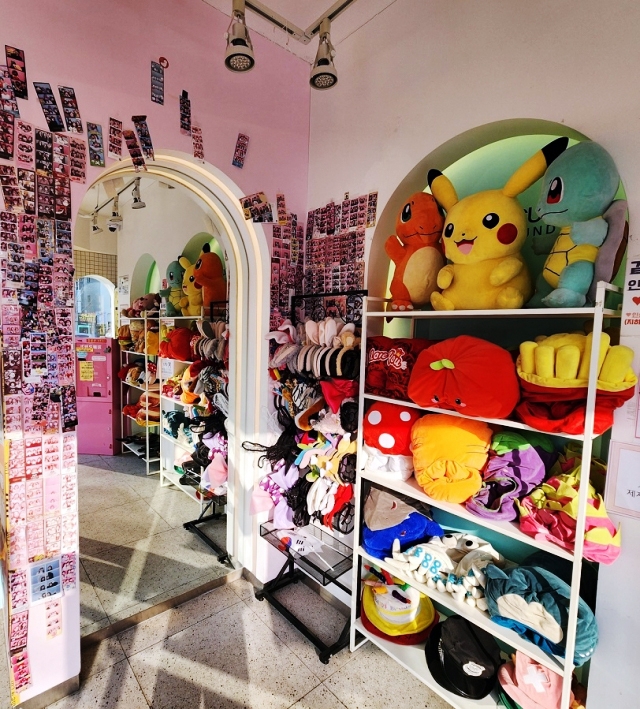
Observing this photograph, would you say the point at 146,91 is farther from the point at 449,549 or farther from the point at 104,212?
the point at 104,212

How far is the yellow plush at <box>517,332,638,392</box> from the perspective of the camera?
1143 mm

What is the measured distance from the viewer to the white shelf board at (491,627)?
125cm

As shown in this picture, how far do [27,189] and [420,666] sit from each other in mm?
2473

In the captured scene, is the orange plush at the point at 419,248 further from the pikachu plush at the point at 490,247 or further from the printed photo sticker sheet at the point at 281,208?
the printed photo sticker sheet at the point at 281,208

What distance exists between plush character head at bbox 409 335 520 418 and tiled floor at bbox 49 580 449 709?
131cm

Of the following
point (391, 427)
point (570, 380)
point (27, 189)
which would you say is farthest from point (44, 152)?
point (570, 380)

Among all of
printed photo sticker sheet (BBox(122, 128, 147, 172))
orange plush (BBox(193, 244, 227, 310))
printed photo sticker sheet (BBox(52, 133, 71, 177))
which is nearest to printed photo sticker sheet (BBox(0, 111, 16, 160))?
printed photo sticker sheet (BBox(52, 133, 71, 177))

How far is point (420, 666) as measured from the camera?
1.65 metres

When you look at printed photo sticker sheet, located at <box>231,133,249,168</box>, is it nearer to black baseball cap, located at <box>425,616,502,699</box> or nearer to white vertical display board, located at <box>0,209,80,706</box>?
white vertical display board, located at <box>0,209,80,706</box>

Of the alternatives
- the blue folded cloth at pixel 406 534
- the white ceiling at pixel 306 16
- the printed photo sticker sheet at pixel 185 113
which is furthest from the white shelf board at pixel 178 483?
the white ceiling at pixel 306 16

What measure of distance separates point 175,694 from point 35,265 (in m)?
1.87

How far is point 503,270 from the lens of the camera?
4.44 feet

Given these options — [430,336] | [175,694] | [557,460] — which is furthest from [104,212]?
[557,460]

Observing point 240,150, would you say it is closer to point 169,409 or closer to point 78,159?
point 78,159
